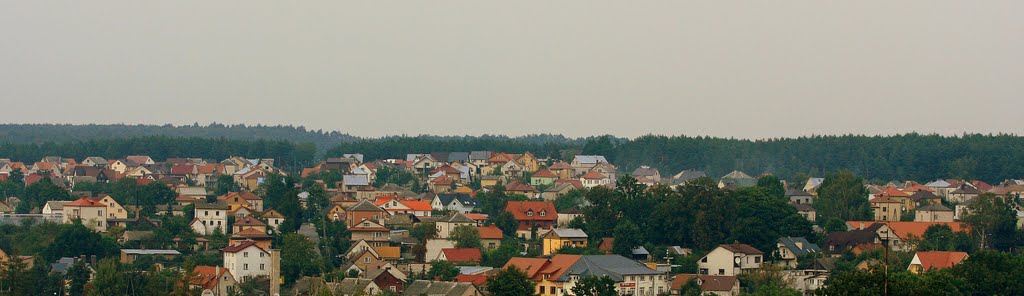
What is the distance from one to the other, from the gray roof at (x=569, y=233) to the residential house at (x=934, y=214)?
14.4 metres

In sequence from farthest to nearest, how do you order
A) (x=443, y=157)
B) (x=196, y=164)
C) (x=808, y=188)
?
1. (x=443, y=157)
2. (x=196, y=164)
3. (x=808, y=188)

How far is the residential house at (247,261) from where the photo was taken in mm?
44312

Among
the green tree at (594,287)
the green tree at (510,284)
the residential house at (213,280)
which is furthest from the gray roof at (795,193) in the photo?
the residential house at (213,280)

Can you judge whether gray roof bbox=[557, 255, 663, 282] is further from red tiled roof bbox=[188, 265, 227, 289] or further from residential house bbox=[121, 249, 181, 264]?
residential house bbox=[121, 249, 181, 264]

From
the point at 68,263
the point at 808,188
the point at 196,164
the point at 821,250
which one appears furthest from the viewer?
the point at 196,164

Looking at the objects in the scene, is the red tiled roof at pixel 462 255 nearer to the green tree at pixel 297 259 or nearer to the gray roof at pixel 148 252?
the green tree at pixel 297 259

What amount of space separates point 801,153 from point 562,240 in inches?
1850

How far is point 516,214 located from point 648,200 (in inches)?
197

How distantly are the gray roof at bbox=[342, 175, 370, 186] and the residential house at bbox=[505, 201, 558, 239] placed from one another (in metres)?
16.5

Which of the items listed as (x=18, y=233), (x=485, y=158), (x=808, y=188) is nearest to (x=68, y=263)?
(x=18, y=233)

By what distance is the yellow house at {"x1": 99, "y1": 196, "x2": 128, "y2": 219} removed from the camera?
177 ft

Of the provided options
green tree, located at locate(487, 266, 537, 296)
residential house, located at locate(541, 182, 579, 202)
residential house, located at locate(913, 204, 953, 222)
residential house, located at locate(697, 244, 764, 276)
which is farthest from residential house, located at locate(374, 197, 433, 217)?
green tree, located at locate(487, 266, 537, 296)

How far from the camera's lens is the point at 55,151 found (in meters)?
97.3

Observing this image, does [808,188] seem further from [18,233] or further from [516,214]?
[18,233]
